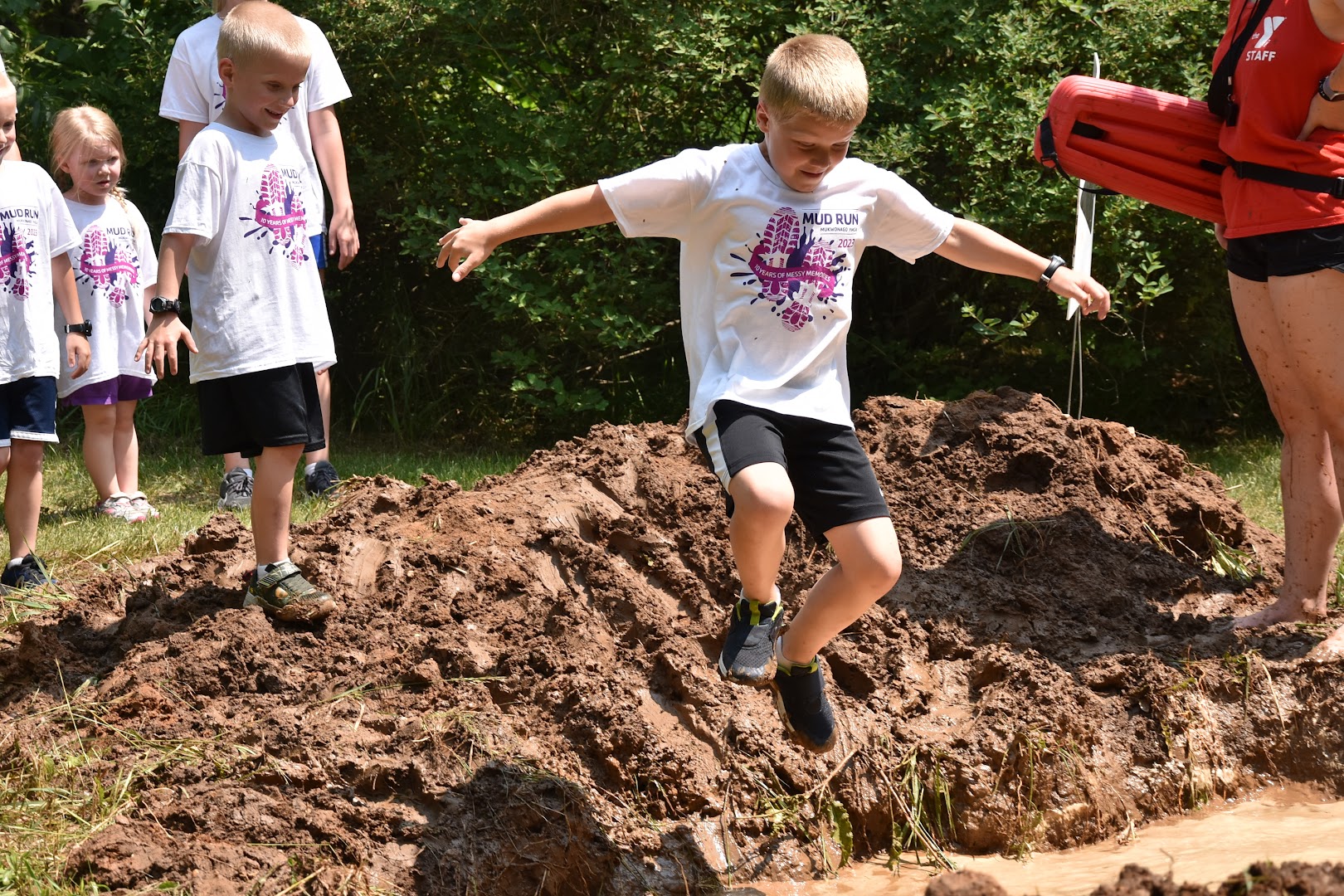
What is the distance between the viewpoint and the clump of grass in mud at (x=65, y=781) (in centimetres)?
340

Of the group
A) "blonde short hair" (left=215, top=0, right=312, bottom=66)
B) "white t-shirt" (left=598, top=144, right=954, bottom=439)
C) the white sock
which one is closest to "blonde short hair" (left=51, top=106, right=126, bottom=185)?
"blonde short hair" (left=215, top=0, right=312, bottom=66)

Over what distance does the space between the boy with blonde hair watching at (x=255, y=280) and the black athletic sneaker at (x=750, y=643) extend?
1.50m

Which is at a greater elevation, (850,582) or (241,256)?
(241,256)

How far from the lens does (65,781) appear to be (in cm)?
380

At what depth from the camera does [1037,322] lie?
8023 mm

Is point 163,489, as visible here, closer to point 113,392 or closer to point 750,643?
point 113,392

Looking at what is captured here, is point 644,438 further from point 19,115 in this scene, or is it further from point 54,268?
point 19,115

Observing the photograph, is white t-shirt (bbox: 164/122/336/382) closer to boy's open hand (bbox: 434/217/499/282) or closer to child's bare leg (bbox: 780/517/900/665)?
boy's open hand (bbox: 434/217/499/282)

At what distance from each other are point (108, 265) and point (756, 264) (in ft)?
13.4

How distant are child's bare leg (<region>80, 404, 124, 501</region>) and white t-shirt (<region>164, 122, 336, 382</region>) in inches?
88.4

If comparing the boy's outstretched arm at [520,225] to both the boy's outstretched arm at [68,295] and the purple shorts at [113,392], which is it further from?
the purple shorts at [113,392]

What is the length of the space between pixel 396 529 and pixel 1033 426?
2.68 meters

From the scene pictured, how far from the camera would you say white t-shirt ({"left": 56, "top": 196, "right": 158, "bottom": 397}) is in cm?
646

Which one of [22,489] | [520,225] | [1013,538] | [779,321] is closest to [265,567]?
[22,489]
